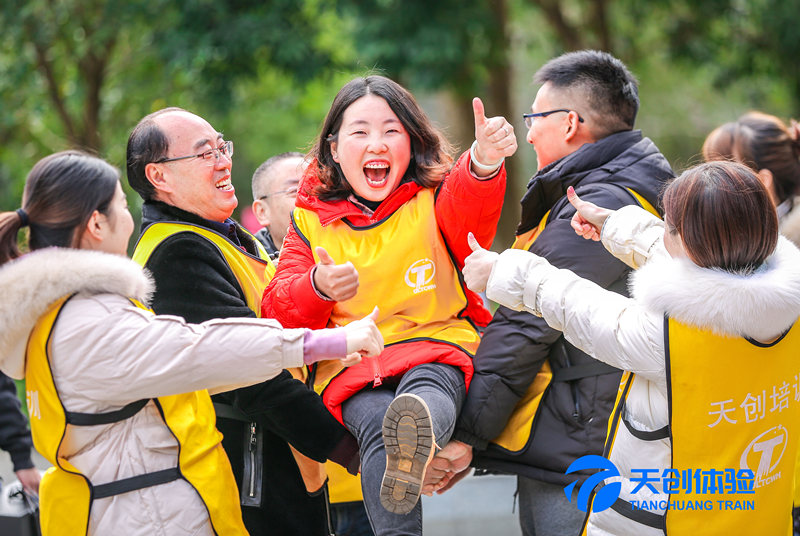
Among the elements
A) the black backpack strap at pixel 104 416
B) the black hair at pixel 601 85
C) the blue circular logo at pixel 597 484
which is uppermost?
the black hair at pixel 601 85

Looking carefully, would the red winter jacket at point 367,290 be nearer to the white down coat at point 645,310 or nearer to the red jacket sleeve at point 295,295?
the red jacket sleeve at point 295,295

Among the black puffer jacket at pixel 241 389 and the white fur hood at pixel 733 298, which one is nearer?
the white fur hood at pixel 733 298

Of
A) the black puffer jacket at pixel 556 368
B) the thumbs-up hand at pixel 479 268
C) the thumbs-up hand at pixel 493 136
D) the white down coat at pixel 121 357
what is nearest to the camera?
the white down coat at pixel 121 357

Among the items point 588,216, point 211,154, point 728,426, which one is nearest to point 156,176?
point 211,154

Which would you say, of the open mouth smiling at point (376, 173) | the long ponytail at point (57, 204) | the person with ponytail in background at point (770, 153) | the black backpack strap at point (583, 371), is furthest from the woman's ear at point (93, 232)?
the person with ponytail in background at point (770, 153)

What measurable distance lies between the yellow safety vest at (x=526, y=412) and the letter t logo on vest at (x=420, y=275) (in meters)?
0.56

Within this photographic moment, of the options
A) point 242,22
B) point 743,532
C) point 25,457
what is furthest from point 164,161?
point 242,22

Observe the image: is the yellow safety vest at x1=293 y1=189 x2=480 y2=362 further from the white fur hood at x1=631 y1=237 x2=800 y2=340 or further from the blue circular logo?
the white fur hood at x1=631 y1=237 x2=800 y2=340

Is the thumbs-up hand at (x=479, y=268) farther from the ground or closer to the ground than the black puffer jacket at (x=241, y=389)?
farther from the ground

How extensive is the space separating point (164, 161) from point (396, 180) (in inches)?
37.0

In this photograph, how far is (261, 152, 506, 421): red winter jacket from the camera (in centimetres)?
318

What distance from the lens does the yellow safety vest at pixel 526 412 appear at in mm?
3309

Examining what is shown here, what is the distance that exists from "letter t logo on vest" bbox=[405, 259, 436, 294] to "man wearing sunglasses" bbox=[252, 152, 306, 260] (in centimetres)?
143

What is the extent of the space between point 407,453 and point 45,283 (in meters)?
1.26
